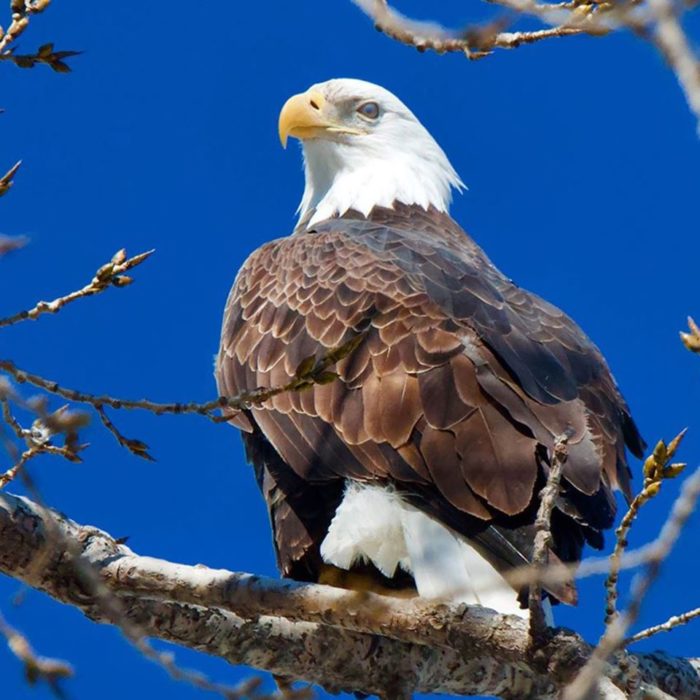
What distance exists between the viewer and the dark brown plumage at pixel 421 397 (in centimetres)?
395

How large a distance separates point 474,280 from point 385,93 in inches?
84.1

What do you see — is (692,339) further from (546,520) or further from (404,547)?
(404,547)

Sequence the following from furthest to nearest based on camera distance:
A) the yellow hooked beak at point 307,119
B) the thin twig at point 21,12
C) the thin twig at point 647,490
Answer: the yellow hooked beak at point 307,119 → the thin twig at point 21,12 → the thin twig at point 647,490

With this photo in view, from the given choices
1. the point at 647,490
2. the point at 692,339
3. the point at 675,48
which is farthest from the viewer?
the point at 647,490

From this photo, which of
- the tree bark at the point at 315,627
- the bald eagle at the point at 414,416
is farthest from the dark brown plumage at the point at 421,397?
the tree bark at the point at 315,627

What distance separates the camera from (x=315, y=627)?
3688 millimetres

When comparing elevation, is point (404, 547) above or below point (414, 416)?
below

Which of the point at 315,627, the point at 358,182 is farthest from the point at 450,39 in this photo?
the point at 358,182

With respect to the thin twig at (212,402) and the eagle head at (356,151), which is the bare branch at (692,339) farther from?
the eagle head at (356,151)

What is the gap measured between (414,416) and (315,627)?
777 mm

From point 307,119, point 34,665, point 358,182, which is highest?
point 307,119

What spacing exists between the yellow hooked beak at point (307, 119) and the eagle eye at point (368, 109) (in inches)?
4.8

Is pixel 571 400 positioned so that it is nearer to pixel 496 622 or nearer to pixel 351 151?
pixel 496 622

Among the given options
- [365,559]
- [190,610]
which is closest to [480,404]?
[365,559]
